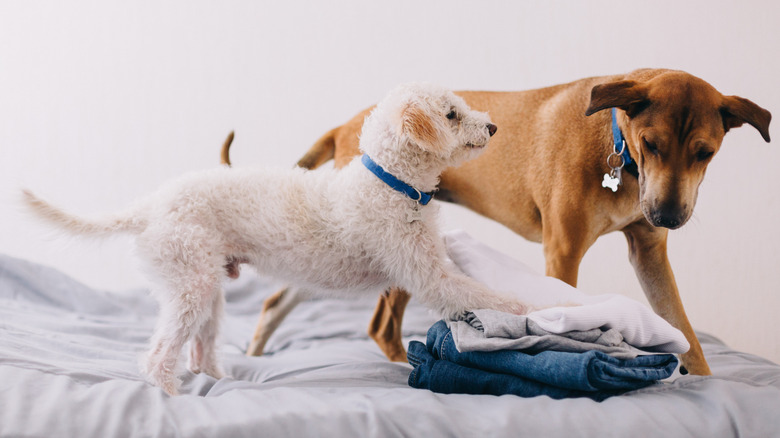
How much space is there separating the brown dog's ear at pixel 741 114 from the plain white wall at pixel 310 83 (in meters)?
1.56

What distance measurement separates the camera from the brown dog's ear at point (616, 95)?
161cm

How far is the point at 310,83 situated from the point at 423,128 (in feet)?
7.19

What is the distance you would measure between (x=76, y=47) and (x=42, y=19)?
0.80 ft

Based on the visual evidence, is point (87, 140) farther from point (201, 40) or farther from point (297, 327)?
point (297, 327)

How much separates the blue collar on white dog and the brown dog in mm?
481

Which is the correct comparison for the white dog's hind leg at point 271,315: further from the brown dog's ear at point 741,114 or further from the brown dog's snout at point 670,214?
the brown dog's ear at point 741,114

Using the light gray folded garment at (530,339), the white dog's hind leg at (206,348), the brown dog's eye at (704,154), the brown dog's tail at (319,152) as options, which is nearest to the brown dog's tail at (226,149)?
the brown dog's tail at (319,152)

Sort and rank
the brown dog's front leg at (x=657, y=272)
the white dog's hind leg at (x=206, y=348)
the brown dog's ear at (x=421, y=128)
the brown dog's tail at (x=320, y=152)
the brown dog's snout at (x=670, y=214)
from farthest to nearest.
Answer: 1. the brown dog's tail at (x=320, y=152)
2. the brown dog's front leg at (x=657, y=272)
3. the white dog's hind leg at (x=206, y=348)
4. the brown dog's snout at (x=670, y=214)
5. the brown dog's ear at (x=421, y=128)

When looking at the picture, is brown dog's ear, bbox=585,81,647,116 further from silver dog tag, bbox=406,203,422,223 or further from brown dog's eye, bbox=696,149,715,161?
silver dog tag, bbox=406,203,422,223

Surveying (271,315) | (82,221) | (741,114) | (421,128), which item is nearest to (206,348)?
(82,221)

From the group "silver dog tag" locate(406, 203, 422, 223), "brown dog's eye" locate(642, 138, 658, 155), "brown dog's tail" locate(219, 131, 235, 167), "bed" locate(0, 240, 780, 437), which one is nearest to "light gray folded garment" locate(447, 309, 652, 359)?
"bed" locate(0, 240, 780, 437)

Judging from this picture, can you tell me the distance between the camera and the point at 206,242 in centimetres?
150

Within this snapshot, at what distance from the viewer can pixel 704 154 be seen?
1596 millimetres

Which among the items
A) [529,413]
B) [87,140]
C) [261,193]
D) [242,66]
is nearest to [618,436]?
[529,413]
